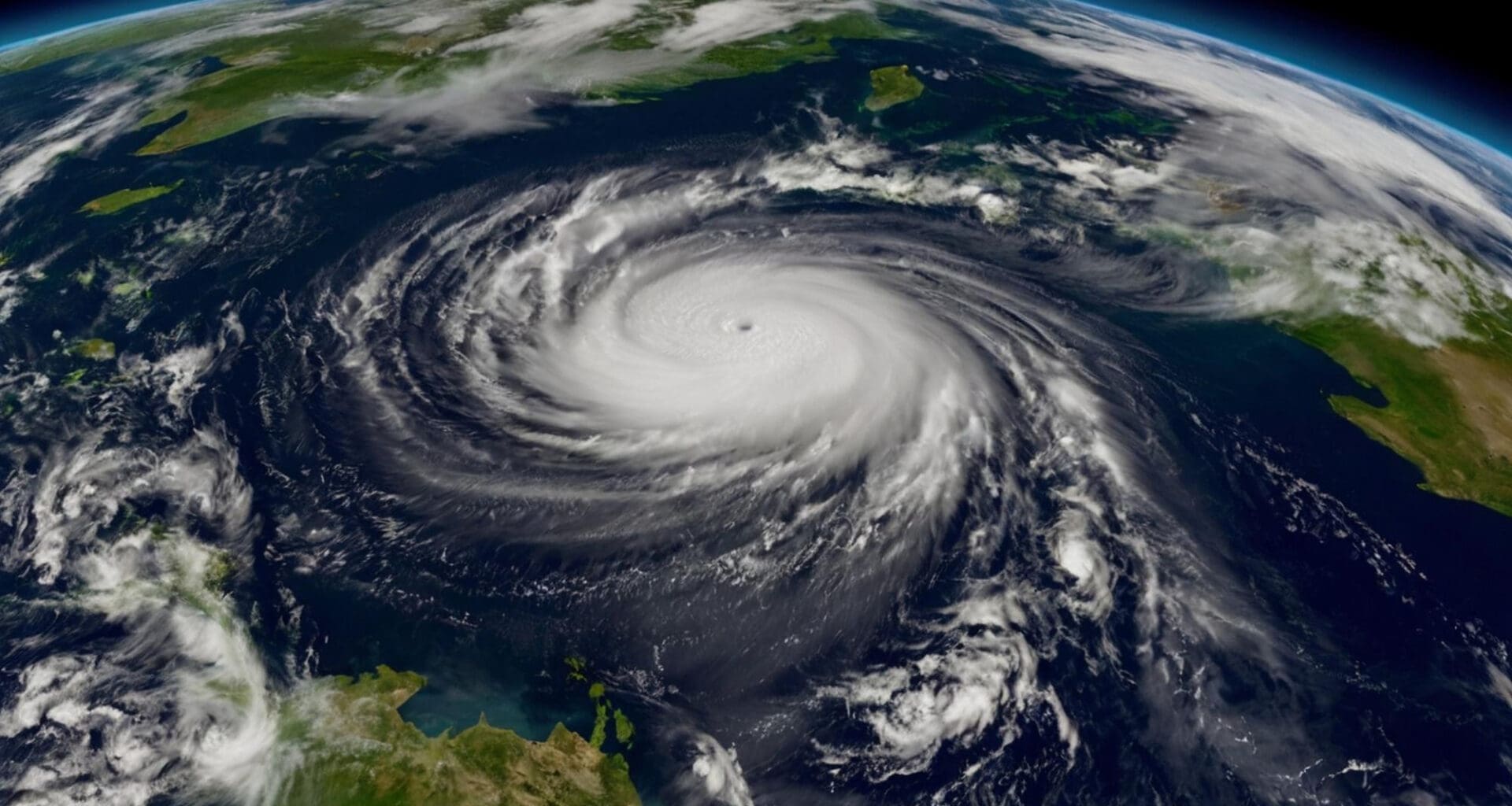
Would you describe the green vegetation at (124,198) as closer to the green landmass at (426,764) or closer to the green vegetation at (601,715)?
the green landmass at (426,764)

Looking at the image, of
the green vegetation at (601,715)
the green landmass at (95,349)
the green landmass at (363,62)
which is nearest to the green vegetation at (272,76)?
the green landmass at (363,62)

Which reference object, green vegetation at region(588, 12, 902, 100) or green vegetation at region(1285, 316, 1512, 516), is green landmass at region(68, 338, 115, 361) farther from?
green vegetation at region(1285, 316, 1512, 516)

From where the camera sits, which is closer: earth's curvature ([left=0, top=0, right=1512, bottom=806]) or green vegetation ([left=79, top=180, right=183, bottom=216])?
earth's curvature ([left=0, top=0, right=1512, bottom=806])

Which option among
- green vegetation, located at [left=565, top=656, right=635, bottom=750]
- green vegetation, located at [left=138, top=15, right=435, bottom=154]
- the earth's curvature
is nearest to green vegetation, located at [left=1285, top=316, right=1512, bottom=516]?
the earth's curvature

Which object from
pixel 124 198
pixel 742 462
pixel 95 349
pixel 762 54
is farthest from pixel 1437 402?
pixel 124 198

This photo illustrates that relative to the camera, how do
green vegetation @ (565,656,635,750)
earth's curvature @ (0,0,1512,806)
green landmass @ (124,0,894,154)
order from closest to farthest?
1. green vegetation @ (565,656,635,750)
2. earth's curvature @ (0,0,1512,806)
3. green landmass @ (124,0,894,154)

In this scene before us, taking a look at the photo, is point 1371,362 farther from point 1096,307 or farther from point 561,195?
point 561,195

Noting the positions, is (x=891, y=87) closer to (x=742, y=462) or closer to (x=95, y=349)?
(x=742, y=462)

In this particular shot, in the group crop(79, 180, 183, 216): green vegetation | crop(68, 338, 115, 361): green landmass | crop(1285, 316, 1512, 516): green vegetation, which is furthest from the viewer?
crop(79, 180, 183, 216): green vegetation
